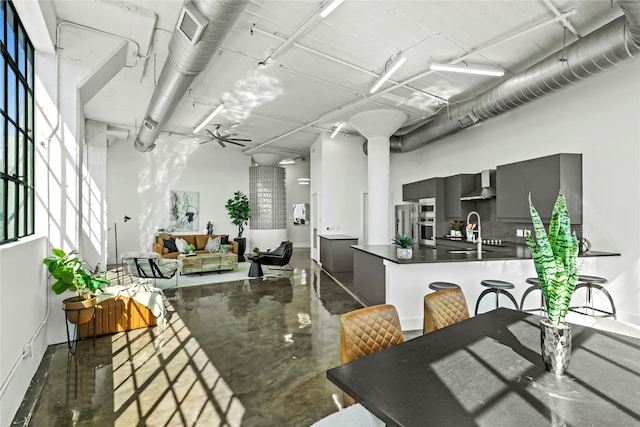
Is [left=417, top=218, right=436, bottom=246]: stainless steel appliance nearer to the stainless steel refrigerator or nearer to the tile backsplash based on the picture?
the stainless steel refrigerator

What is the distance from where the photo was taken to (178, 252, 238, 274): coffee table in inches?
299

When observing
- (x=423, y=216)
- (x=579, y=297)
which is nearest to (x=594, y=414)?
(x=579, y=297)

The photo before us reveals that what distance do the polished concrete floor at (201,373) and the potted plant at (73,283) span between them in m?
0.42

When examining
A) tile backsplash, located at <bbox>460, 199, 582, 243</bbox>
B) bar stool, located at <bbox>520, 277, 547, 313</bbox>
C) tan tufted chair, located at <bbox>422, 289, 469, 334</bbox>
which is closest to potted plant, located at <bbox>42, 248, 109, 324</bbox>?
tan tufted chair, located at <bbox>422, 289, 469, 334</bbox>

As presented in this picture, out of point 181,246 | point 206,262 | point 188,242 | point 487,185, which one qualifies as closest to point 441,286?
point 487,185

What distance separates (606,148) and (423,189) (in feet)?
11.4

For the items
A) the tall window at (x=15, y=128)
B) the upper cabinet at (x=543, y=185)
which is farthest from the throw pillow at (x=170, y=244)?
the upper cabinet at (x=543, y=185)

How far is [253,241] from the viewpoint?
37.4 feet

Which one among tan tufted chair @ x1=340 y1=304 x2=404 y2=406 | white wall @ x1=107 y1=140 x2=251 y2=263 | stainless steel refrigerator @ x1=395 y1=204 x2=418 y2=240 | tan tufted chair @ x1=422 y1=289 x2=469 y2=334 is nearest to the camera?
tan tufted chair @ x1=340 y1=304 x2=404 y2=406

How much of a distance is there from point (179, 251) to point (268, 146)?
4.39m

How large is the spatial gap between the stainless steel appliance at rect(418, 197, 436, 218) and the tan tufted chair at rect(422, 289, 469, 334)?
501cm

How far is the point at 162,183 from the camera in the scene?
33.9ft

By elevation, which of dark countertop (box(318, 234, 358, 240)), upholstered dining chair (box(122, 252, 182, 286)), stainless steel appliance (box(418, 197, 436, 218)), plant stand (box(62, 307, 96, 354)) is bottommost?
plant stand (box(62, 307, 96, 354))

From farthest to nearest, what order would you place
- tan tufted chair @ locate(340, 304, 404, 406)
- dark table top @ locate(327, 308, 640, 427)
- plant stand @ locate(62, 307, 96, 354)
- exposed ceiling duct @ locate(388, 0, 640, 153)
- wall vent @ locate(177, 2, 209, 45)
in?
plant stand @ locate(62, 307, 96, 354) → exposed ceiling duct @ locate(388, 0, 640, 153) → wall vent @ locate(177, 2, 209, 45) → tan tufted chair @ locate(340, 304, 404, 406) → dark table top @ locate(327, 308, 640, 427)
